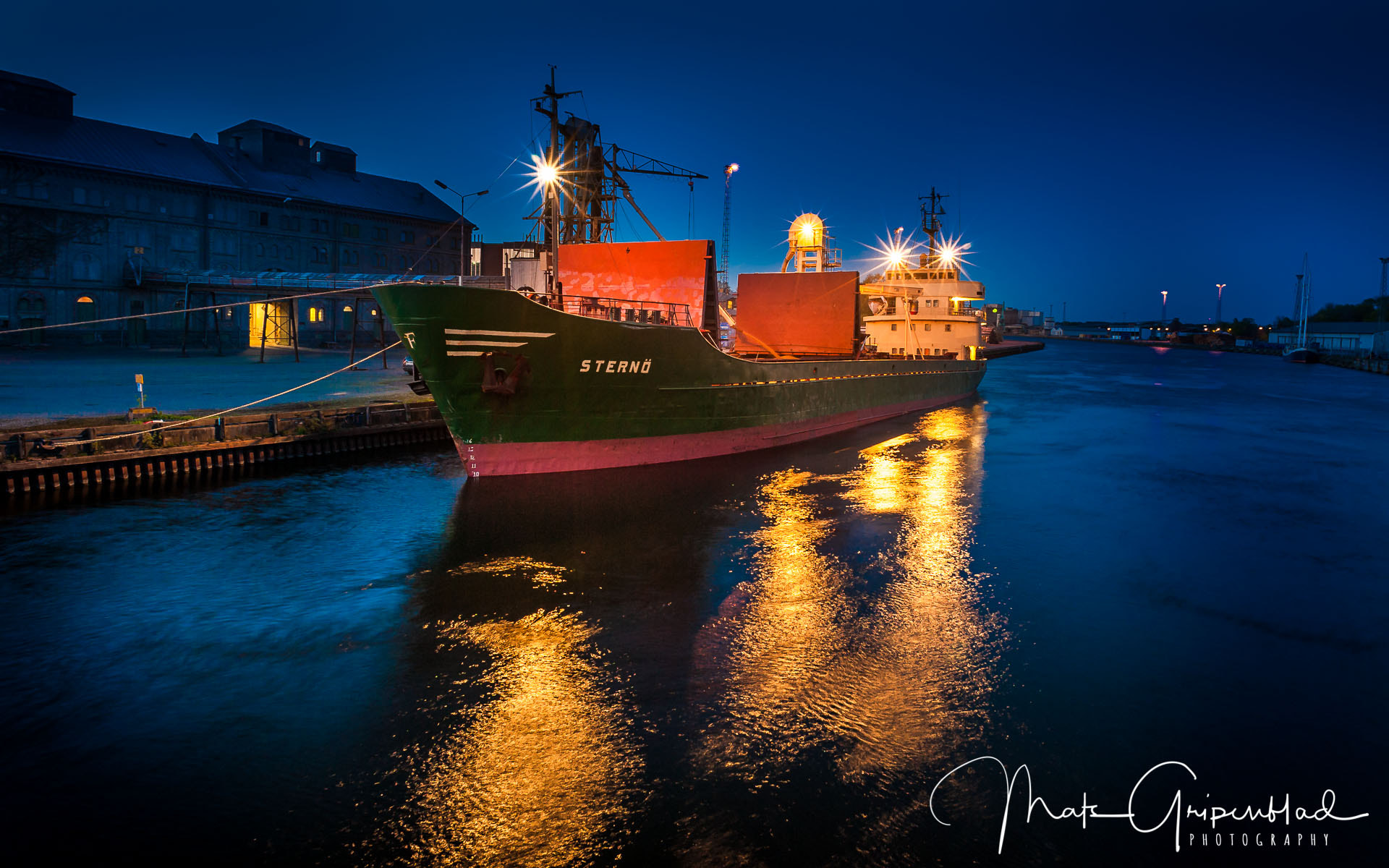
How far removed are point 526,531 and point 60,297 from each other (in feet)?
189

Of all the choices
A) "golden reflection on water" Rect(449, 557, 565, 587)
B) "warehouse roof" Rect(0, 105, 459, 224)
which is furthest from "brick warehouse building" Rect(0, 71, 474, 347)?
"golden reflection on water" Rect(449, 557, 565, 587)

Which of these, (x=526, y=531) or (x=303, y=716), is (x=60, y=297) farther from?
(x=303, y=716)

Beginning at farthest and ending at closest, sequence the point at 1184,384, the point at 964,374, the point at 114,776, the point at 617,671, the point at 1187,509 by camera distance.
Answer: the point at 1184,384 < the point at 964,374 < the point at 1187,509 < the point at 617,671 < the point at 114,776

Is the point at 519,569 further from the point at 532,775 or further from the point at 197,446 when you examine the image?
the point at 197,446

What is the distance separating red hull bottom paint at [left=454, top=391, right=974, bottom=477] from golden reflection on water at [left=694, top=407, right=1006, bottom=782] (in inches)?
212

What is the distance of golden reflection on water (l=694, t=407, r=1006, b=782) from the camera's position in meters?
8.43

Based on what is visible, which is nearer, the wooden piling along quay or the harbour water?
the harbour water

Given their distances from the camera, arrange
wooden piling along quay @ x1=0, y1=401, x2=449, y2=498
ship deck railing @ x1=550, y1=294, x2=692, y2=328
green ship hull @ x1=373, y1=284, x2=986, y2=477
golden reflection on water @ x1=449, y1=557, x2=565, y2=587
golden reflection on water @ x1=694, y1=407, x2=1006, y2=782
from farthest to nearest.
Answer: ship deck railing @ x1=550, y1=294, x2=692, y2=328
green ship hull @ x1=373, y1=284, x2=986, y2=477
wooden piling along quay @ x1=0, y1=401, x2=449, y2=498
golden reflection on water @ x1=449, y1=557, x2=565, y2=587
golden reflection on water @ x1=694, y1=407, x2=1006, y2=782

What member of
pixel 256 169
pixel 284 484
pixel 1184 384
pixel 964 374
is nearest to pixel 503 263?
pixel 256 169

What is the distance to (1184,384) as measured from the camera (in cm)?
6850

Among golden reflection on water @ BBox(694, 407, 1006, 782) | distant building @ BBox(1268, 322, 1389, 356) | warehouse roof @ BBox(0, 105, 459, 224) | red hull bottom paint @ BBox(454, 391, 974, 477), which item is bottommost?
golden reflection on water @ BBox(694, 407, 1006, 782)

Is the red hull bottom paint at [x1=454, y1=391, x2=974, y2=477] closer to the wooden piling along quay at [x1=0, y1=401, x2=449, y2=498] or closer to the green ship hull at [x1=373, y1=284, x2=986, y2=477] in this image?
the green ship hull at [x1=373, y1=284, x2=986, y2=477]

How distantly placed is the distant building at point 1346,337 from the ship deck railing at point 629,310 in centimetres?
12297

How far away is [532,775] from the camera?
7.76 m
